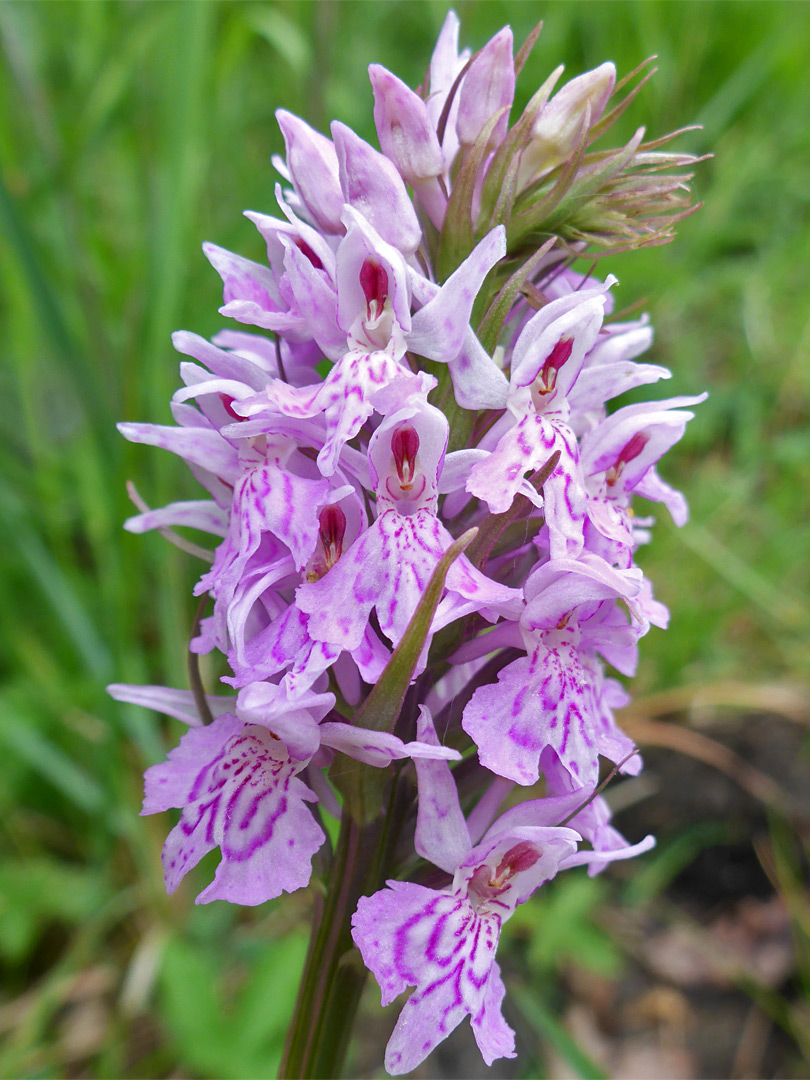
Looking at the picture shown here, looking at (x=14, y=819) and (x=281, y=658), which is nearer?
(x=281, y=658)

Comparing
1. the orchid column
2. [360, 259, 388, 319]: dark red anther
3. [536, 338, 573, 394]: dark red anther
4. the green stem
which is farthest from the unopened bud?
the green stem

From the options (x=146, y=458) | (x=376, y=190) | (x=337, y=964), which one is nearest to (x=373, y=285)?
(x=376, y=190)

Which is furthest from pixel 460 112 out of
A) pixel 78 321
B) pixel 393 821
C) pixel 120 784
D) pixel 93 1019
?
pixel 93 1019

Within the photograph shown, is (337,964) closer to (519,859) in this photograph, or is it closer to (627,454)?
(519,859)

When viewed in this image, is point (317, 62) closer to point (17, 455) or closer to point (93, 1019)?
point (17, 455)

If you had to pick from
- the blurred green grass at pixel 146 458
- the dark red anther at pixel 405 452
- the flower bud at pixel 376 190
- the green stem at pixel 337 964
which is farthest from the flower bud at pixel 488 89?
the blurred green grass at pixel 146 458

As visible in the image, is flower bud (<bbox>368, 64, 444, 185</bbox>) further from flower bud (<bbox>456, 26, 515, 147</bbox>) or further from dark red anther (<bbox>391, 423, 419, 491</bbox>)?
dark red anther (<bbox>391, 423, 419, 491</bbox>)
